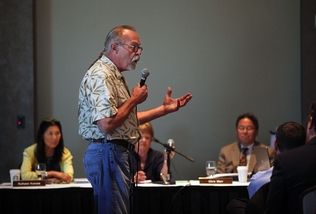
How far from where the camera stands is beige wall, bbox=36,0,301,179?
19.0ft

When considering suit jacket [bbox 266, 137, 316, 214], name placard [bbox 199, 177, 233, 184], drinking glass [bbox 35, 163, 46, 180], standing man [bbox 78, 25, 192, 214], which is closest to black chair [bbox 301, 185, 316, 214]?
suit jacket [bbox 266, 137, 316, 214]

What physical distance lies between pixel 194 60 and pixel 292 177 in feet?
9.87

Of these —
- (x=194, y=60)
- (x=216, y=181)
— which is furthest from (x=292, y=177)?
(x=194, y=60)

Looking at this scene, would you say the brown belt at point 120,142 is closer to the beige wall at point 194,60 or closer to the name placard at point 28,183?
the name placard at point 28,183

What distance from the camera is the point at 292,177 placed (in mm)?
2930

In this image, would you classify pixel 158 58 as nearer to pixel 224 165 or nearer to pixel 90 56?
pixel 90 56

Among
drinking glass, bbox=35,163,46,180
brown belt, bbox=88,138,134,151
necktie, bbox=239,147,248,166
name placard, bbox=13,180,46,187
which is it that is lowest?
name placard, bbox=13,180,46,187

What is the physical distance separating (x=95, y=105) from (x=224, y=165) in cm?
266

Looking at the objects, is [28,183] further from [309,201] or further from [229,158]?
[309,201]

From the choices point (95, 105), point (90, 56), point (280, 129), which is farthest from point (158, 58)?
point (95, 105)

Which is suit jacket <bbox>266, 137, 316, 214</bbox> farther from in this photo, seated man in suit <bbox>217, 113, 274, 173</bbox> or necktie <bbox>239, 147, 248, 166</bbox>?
seated man in suit <bbox>217, 113, 274, 173</bbox>

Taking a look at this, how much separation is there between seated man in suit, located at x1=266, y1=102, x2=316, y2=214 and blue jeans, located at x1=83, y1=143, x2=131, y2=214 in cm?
78

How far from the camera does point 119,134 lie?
9.45 ft

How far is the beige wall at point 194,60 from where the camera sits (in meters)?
5.78
